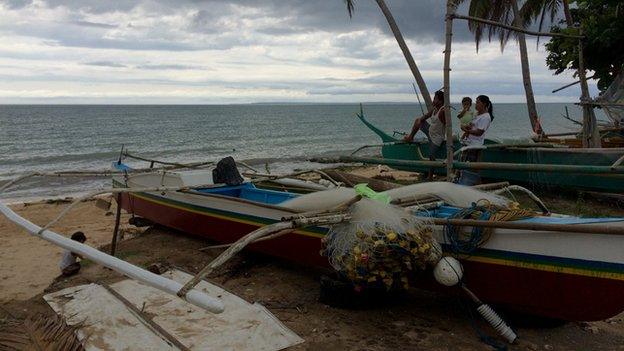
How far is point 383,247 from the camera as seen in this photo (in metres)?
4.09

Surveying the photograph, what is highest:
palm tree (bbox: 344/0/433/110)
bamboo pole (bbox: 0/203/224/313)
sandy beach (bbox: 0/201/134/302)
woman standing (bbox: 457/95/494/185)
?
palm tree (bbox: 344/0/433/110)

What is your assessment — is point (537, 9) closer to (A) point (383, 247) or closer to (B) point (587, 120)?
(B) point (587, 120)

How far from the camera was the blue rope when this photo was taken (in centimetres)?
416

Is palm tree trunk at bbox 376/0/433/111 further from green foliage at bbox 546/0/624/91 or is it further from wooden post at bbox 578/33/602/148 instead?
wooden post at bbox 578/33/602/148

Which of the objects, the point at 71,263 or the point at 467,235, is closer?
the point at 467,235

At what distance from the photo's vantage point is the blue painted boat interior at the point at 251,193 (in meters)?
6.67

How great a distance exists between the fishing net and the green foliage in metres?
8.55

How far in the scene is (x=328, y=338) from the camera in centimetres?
419

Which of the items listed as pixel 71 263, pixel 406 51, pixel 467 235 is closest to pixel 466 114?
pixel 406 51

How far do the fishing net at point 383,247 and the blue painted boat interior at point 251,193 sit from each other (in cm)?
226

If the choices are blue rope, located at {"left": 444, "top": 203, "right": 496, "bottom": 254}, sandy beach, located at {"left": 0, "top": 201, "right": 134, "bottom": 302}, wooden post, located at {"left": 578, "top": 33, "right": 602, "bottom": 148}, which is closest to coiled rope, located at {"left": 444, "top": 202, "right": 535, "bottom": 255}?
blue rope, located at {"left": 444, "top": 203, "right": 496, "bottom": 254}

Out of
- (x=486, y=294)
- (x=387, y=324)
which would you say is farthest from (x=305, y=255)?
(x=486, y=294)

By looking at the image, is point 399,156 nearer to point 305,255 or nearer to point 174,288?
point 305,255

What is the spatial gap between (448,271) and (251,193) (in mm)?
3507
